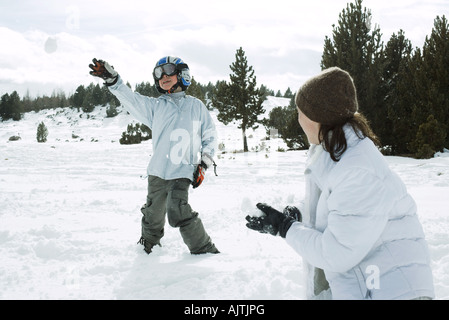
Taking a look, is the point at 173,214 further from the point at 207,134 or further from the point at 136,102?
the point at 136,102

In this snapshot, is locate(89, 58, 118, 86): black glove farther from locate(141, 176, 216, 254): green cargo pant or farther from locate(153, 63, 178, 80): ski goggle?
locate(141, 176, 216, 254): green cargo pant

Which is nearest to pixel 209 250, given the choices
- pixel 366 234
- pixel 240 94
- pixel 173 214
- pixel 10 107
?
pixel 173 214

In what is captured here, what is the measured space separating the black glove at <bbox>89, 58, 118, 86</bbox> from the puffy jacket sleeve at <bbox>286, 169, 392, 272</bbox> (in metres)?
2.66

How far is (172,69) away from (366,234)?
2.76 meters

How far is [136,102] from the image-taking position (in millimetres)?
3678

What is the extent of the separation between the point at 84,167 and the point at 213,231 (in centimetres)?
827

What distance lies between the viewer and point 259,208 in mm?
1933

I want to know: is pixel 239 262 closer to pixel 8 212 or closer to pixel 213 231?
pixel 213 231

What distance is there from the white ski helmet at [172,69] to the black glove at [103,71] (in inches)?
16.6

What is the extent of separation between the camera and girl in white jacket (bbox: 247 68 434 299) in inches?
57.6

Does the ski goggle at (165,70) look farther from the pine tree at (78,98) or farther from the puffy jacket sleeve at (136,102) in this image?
the pine tree at (78,98)

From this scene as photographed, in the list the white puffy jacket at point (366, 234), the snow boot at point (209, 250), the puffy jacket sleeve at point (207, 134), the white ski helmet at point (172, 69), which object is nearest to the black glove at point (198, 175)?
the puffy jacket sleeve at point (207, 134)

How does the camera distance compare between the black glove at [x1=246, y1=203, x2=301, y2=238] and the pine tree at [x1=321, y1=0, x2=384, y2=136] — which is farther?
the pine tree at [x1=321, y1=0, x2=384, y2=136]

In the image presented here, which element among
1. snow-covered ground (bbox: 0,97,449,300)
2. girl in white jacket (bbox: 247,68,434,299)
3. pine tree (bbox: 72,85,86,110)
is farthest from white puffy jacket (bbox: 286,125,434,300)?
pine tree (bbox: 72,85,86,110)
